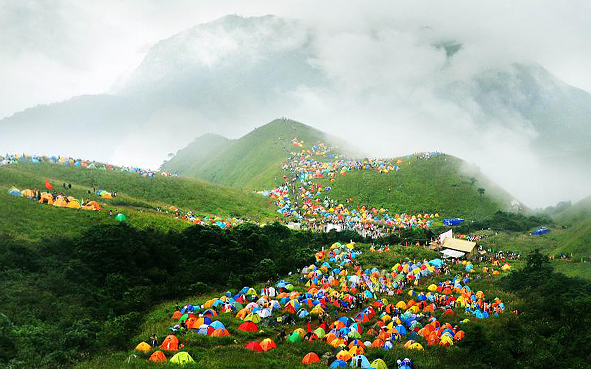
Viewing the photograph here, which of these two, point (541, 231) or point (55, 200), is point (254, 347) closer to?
point (55, 200)

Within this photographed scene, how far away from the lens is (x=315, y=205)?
91875 mm

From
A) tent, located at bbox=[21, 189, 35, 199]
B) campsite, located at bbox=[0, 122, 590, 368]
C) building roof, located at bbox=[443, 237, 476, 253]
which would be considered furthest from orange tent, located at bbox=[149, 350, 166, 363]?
building roof, located at bbox=[443, 237, 476, 253]

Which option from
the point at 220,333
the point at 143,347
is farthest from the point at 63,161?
the point at 143,347

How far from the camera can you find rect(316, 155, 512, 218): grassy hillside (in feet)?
305

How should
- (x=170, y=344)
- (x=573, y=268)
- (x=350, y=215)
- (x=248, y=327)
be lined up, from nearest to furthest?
(x=170, y=344) → (x=248, y=327) → (x=573, y=268) → (x=350, y=215)

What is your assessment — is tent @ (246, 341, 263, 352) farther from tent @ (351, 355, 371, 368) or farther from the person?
the person

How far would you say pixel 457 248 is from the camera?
192 feet

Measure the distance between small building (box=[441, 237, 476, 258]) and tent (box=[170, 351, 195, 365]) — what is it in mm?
45509

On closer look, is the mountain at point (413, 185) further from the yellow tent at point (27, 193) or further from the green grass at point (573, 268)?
the yellow tent at point (27, 193)

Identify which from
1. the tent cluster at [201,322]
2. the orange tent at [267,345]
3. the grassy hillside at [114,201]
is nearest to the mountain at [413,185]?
the grassy hillside at [114,201]

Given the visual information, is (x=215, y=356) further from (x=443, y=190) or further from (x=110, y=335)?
(x=443, y=190)

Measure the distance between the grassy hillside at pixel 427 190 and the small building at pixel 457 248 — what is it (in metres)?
31.1

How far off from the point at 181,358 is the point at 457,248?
4895 centimetres

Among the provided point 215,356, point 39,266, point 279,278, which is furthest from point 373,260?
point 39,266
